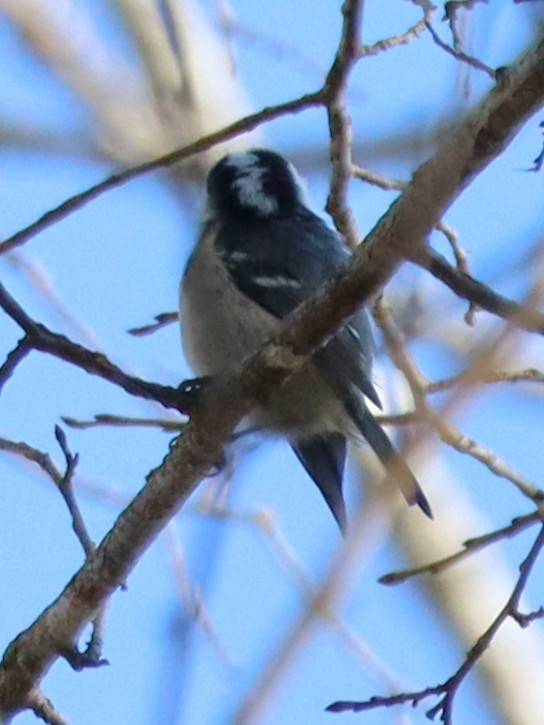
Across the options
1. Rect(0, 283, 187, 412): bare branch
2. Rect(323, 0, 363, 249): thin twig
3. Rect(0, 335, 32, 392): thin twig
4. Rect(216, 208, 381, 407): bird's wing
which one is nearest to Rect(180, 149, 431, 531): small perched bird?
Rect(216, 208, 381, 407): bird's wing

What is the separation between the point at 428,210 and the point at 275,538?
141 cm

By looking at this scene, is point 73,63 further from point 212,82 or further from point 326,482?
point 326,482

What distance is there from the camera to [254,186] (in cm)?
363

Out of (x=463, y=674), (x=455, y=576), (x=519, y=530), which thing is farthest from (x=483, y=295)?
(x=455, y=576)

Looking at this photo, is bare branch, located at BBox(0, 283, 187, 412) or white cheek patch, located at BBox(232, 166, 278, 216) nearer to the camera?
bare branch, located at BBox(0, 283, 187, 412)

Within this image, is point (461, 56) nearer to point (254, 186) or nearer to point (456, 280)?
point (456, 280)

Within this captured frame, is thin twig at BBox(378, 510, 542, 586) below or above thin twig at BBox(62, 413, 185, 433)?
below

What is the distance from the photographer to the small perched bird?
3010mm

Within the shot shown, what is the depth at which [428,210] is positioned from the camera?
1.84 meters

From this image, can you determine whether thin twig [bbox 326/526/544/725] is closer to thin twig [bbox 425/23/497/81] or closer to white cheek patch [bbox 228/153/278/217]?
thin twig [bbox 425/23/497/81]

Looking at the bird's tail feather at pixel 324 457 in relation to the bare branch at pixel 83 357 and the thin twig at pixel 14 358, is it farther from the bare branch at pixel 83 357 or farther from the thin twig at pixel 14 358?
the thin twig at pixel 14 358

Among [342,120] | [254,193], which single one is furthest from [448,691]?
[254,193]

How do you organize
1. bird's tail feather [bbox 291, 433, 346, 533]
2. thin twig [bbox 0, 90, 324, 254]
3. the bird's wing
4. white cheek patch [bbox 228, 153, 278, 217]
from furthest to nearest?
white cheek patch [bbox 228, 153, 278, 217]
bird's tail feather [bbox 291, 433, 346, 533]
the bird's wing
thin twig [bbox 0, 90, 324, 254]

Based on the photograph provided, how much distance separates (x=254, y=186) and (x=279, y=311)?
0.59 meters
